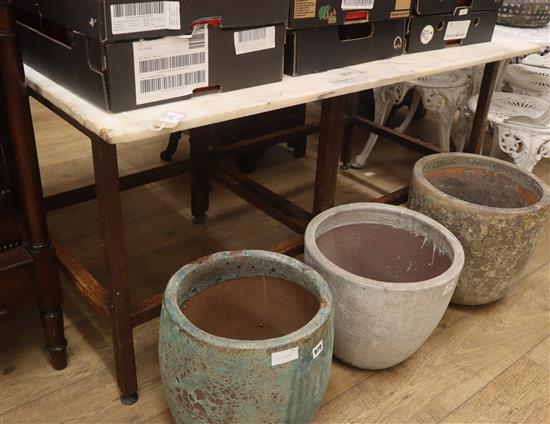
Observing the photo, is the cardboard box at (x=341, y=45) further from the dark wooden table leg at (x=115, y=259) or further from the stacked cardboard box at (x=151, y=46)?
the dark wooden table leg at (x=115, y=259)

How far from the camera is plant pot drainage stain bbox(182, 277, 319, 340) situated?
1233 mm

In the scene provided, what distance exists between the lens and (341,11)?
1.23 meters

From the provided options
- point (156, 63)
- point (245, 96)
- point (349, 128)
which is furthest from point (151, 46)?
point (349, 128)

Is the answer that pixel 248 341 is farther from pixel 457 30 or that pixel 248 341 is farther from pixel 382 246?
pixel 457 30

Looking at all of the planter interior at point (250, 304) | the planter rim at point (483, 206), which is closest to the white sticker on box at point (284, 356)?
the planter interior at point (250, 304)

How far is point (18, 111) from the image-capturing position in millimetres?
1056

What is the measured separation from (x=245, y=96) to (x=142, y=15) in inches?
9.9

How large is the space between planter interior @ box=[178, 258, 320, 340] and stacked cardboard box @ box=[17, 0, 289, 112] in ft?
1.34

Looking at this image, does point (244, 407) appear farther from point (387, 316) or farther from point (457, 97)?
point (457, 97)

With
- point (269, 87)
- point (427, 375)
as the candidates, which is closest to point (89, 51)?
point (269, 87)

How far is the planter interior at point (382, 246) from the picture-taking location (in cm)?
144

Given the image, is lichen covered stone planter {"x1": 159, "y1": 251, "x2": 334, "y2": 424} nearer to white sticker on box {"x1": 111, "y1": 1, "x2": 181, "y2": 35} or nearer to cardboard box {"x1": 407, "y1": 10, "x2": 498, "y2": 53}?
white sticker on box {"x1": 111, "y1": 1, "x2": 181, "y2": 35}

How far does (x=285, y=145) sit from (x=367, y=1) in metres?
1.45

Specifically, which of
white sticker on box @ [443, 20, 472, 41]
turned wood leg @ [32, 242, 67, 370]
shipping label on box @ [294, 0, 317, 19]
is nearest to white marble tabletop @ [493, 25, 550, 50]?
white sticker on box @ [443, 20, 472, 41]
